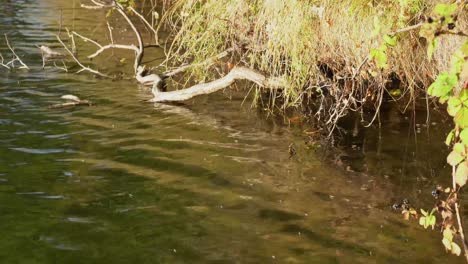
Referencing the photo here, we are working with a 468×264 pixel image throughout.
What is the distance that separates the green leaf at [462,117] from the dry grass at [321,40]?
2785 mm

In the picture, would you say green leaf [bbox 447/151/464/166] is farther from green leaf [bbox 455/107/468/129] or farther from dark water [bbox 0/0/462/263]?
dark water [bbox 0/0/462/263]

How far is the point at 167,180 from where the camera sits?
246 inches

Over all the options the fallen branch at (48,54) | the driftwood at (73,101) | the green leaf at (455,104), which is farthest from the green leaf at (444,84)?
the fallen branch at (48,54)

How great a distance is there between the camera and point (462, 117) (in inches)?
137

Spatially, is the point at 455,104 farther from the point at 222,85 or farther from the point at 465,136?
the point at 222,85

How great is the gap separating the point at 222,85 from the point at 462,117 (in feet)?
17.2

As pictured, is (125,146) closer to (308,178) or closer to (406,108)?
(308,178)

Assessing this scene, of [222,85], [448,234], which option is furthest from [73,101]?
[448,234]

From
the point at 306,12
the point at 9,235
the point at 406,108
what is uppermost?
the point at 306,12

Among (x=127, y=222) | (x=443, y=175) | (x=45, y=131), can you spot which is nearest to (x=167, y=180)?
(x=127, y=222)

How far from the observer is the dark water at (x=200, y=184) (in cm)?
495

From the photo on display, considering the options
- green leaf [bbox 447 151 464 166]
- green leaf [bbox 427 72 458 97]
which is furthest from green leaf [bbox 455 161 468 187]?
green leaf [bbox 427 72 458 97]

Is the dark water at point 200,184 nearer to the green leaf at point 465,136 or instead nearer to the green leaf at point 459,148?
the green leaf at point 459,148

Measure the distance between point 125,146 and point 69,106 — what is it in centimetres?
186
